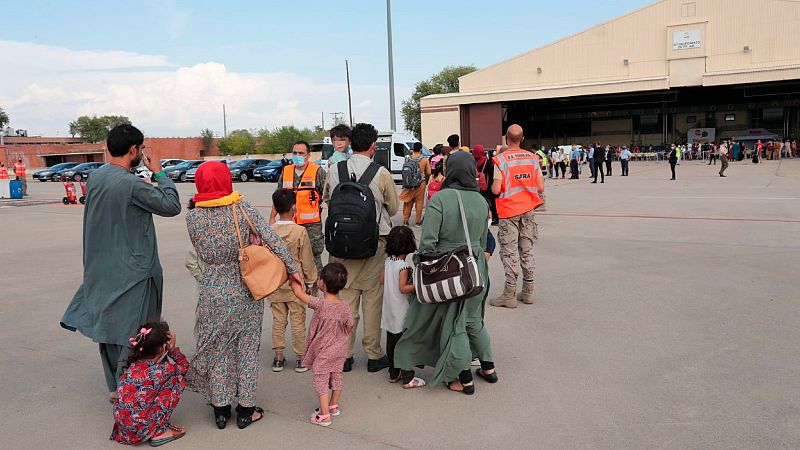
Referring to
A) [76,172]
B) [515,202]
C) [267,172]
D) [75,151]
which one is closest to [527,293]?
[515,202]

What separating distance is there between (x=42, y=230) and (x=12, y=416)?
11.6 m

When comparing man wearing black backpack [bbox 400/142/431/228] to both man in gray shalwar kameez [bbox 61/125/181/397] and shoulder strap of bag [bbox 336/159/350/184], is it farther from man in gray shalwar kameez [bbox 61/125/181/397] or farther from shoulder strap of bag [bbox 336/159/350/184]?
man in gray shalwar kameez [bbox 61/125/181/397]

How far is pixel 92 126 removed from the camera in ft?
332

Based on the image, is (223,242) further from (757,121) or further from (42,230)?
(757,121)

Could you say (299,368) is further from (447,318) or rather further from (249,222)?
(249,222)

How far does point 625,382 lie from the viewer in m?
4.60

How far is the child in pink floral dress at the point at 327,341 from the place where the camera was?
13.4 ft

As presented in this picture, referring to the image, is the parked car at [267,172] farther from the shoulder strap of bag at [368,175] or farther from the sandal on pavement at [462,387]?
the sandal on pavement at [462,387]

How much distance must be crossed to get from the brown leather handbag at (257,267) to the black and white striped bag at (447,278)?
103 cm

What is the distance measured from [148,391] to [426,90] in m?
83.9

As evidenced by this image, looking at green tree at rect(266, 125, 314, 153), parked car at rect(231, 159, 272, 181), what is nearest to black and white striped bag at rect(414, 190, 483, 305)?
parked car at rect(231, 159, 272, 181)

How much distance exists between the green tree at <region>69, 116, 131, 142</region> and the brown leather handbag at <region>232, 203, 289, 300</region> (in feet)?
343

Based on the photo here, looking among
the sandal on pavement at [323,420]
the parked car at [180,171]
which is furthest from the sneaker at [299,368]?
the parked car at [180,171]

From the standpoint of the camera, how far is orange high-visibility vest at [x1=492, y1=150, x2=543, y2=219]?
657 cm
